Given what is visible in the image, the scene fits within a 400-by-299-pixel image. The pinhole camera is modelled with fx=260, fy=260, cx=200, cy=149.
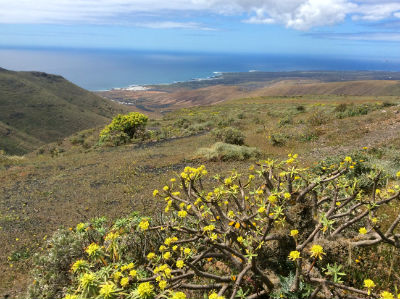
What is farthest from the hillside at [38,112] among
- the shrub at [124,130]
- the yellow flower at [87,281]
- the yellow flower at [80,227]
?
the yellow flower at [87,281]

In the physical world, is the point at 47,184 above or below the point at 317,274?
below

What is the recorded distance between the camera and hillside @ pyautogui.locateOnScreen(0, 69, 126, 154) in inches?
2016

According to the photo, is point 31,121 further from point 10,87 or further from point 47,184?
point 47,184

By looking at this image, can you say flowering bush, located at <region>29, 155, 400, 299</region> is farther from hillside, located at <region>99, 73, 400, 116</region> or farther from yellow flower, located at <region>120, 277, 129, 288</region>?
hillside, located at <region>99, 73, 400, 116</region>

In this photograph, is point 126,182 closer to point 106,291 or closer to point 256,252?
point 256,252

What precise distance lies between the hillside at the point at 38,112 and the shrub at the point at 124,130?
32754mm

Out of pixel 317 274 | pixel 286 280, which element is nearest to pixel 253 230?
pixel 286 280

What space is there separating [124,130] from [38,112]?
2069 inches

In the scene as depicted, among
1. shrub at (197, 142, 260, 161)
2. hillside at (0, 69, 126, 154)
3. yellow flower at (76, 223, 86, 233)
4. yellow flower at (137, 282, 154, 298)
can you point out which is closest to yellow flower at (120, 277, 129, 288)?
yellow flower at (137, 282, 154, 298)

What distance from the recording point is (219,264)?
3.20 metres

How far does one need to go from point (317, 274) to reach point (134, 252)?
207 cm

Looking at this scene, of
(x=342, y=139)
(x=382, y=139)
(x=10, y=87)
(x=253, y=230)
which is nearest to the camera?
(x=253, y=230)

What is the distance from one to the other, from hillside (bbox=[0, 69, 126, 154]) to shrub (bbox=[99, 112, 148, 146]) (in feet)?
107

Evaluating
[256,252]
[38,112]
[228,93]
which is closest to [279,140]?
[256,252]
